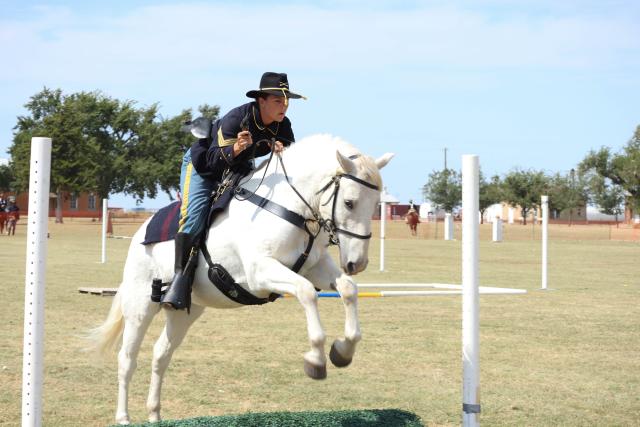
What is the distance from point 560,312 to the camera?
14.2 m

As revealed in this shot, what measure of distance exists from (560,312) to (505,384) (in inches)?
253

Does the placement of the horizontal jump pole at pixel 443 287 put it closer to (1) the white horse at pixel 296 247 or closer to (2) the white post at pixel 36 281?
(1) the white horse at pixel 296 247

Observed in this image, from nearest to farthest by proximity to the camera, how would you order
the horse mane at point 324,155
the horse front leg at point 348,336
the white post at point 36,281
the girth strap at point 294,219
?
1. the white post at point 36,281
2. the horse front leg at point 348,336
3. the horse mane at point 324,155
4. the girth strap at point 294,219

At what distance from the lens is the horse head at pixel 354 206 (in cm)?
539

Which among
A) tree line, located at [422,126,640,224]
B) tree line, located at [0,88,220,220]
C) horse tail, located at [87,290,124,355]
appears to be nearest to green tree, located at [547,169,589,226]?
tree line, located at [422,126,640,224]

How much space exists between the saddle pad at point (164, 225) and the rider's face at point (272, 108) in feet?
3.36

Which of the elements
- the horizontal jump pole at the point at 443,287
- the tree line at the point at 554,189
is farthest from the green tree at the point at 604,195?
the horizontal jump pole at the point at 443,287

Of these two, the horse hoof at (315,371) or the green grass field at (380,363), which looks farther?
the green grass field at (380,363)

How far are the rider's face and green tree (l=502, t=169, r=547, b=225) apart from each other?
9435cm

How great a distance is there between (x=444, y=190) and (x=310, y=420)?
344ft

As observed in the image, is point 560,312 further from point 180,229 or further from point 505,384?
point 180,229

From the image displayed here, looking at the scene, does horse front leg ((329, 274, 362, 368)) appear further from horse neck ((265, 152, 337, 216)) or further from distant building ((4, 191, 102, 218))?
distant building ((4, 191, 102, 218))

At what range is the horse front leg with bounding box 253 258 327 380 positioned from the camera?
514 cm

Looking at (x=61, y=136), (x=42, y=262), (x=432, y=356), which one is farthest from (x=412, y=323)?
(x=61, y=136)
